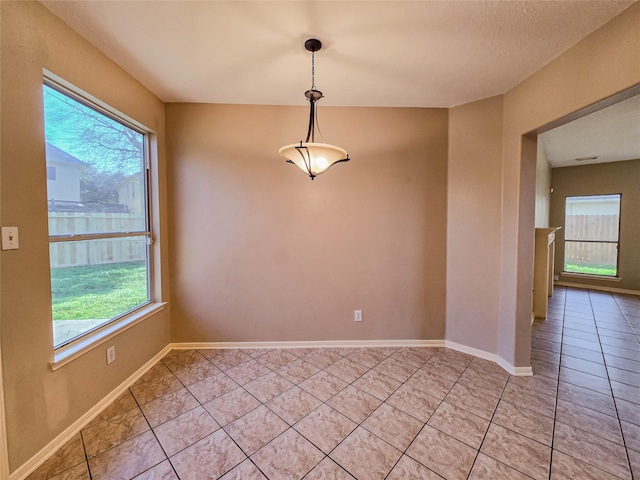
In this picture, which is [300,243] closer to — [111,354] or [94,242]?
[94,242]

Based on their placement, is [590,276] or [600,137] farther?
[590,276]

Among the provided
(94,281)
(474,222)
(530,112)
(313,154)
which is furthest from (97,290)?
(530,112)

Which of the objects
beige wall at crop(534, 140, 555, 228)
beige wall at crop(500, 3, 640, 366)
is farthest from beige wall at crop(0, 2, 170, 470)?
beige wall at crop(534, 140, 555, 228)

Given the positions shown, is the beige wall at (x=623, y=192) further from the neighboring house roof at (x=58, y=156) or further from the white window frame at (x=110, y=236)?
the neighboring house roof at (x=58, y=156)

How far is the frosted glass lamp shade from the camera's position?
5.04ft

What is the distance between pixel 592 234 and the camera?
534 cm

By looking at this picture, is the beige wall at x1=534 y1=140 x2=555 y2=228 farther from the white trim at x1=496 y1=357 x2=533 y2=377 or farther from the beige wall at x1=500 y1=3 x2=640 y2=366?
the white trim at x1=496 y1=357 x2=533 y2=377

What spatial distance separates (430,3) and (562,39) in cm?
104

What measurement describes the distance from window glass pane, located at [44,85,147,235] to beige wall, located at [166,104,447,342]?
383mm

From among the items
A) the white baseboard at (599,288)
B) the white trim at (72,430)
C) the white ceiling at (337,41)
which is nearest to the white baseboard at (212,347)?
the white trim at (72,430)

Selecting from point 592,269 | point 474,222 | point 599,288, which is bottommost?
point 599,288

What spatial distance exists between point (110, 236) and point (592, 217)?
815cm

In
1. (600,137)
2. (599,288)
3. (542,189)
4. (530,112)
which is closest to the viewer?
(530,112)

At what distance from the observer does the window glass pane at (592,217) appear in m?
5.11
